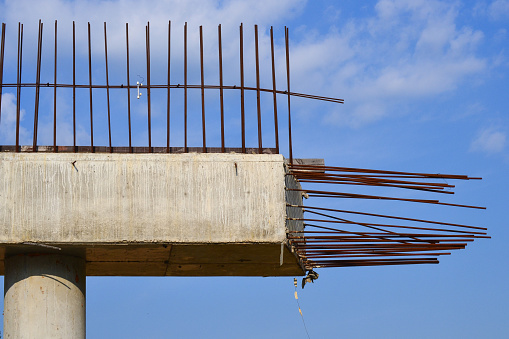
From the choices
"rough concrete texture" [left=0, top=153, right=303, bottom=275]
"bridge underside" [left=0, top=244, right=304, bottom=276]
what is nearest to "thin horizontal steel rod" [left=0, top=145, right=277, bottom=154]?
"rough concrete texture" [left=0, top=153, right=303, bottom=275]

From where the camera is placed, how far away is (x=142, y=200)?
38.9 ft

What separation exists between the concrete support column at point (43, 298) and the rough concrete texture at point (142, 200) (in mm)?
706

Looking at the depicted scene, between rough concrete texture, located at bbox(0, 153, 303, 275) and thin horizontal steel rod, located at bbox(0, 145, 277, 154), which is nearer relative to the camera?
rough concrete texture, located at bbox(0, 153, 303, 275)

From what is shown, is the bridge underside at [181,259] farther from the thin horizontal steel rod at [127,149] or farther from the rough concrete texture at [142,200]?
the thin horizontal steel rod at [127,149]

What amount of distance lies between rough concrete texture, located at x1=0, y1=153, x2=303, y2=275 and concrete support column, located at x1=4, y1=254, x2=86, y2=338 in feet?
2.31

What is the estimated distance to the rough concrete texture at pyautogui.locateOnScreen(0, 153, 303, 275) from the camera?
1179cm

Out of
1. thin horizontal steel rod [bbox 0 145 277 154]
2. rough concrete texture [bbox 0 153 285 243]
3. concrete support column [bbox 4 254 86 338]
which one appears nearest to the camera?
rough concrete texture [bbox 0 153 285 243]

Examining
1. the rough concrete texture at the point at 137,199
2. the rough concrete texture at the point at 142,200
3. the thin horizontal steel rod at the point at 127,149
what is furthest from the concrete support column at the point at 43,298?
→ the thin horizontal steel rod at the point at 127,149

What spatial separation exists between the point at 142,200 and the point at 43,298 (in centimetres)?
208

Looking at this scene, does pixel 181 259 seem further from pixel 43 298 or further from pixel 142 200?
pixel 43 298

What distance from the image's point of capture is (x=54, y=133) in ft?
41.2

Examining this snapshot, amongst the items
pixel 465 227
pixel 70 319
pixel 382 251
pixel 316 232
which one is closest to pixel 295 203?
pixel 316 232

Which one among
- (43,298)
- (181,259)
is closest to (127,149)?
(181,259)

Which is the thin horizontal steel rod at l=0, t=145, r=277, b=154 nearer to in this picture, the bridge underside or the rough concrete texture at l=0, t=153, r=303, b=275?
the rough concrete texture at l=0, t=153, r=303, b=275
